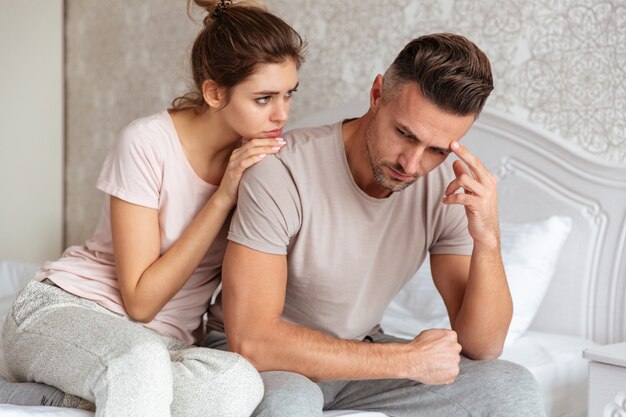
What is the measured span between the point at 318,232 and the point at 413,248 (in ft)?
0.76

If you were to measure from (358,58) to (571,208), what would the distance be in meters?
0.97

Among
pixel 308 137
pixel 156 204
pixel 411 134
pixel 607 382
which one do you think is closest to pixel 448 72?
pixel 411 134

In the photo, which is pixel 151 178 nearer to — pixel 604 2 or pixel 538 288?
pixel 538 288

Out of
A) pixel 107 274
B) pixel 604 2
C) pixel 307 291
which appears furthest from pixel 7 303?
pixel 604 2

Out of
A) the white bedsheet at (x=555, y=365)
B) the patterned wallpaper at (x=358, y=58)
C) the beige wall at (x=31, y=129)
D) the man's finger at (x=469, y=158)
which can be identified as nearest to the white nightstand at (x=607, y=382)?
the white bedsheet at (x=555, y=365)

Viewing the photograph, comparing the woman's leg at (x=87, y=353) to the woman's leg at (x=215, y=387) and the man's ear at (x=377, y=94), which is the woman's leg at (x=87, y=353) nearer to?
the woman's leg at (x=215, y=387)

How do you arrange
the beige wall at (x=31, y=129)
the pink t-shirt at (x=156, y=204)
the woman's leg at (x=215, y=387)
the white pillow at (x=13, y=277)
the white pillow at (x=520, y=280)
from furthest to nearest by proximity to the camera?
1. the beige wall at (x=31, y=129)
2. the white pillow at (x=13, y=277)
3. the white pillow at (x=520, y=280)
4. the pink t-shirt at (x=156, y=204)
5. the woman's leg at (x=215, y=387)

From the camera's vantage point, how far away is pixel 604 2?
246 cm

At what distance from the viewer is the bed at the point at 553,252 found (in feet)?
7.97

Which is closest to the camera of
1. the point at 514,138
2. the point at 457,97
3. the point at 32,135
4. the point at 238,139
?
the point at 457,97

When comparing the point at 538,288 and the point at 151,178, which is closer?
the point at 151,178

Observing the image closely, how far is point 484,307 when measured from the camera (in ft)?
5.89

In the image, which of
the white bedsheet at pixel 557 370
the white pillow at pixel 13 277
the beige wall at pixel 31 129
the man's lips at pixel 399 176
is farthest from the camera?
the beige wall at pixel 31 129

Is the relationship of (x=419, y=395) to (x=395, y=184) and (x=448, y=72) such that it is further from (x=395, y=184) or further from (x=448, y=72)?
(x=448, y=72)
